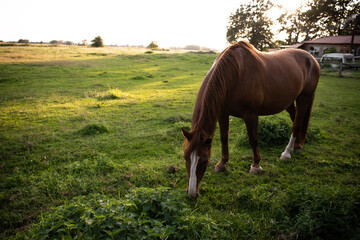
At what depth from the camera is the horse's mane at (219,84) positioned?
287 centimetres

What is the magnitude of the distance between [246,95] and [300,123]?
2.26 m

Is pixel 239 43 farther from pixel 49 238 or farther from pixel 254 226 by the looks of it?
pixel 49 238

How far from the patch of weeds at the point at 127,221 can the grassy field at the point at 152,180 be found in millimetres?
12

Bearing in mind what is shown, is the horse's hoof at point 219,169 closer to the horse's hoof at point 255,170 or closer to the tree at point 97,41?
the horse's hoof at point 255,170

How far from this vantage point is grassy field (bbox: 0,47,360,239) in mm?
2199

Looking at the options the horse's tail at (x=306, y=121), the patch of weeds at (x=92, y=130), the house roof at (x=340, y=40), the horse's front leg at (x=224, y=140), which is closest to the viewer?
the horse's front leg at (x=224, y=140)

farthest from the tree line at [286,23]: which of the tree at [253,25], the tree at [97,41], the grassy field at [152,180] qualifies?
the grassy field at [152,180]

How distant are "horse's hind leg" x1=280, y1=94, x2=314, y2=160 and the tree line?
44.5 m

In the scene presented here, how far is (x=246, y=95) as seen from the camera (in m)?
3.48

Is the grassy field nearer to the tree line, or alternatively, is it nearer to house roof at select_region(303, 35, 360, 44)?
house roof at select_region(303, 35, 360, 44)

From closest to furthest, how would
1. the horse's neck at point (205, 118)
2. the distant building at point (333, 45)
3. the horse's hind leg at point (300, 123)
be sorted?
1. the horse's neck at point (205, 118)
2. the horse's hind leg at point (300, 123)
3. the distant building at point (333, 45)

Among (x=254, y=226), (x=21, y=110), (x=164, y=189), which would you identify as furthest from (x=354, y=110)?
(x=21, y=110)

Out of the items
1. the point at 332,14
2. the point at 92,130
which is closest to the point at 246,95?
the point at 92,130

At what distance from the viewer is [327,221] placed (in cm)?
226
